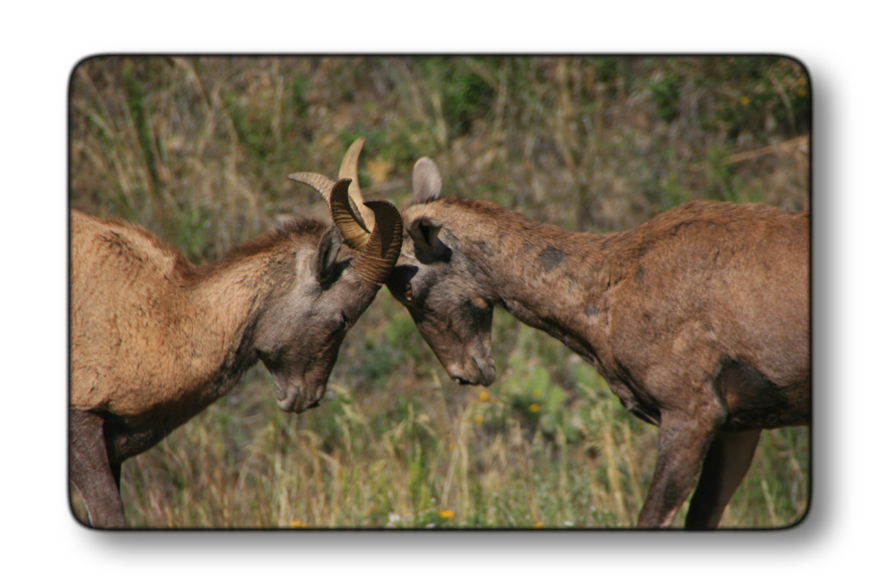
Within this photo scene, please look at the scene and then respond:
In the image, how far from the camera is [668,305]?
13.7 feet

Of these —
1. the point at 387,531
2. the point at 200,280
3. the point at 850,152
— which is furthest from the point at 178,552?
the point at 850,152

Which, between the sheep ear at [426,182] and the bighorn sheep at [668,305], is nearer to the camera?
the bighorn sheep at [668,305]

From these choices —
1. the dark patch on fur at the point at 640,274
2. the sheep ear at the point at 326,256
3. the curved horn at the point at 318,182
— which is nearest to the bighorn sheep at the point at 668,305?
the dark patch on fur at the point at 640,274

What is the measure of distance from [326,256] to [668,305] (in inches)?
63.7

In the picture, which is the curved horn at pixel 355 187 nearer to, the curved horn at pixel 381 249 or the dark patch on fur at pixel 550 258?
the curved horn at pixel 381 249

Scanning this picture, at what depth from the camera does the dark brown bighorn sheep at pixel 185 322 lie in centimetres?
419

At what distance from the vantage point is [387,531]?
415cm

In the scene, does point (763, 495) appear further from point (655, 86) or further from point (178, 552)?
point (178, 552)

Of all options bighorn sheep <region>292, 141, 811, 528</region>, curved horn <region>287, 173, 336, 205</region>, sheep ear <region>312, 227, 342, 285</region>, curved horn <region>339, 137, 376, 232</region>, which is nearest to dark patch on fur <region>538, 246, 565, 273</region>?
bighorn sheep <region>292, 141, 811, 528</region>

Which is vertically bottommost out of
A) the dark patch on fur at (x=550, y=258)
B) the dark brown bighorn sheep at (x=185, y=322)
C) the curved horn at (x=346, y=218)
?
the dark brown bighorn sheep at (x=185, y=322)

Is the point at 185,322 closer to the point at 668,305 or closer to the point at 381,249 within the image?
the point at 381,249

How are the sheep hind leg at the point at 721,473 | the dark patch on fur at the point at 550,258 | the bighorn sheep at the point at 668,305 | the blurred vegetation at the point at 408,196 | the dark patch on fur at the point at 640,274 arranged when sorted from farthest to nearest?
the blurred vegetation at the point at 408,196 < the sheep hind leg at the point at 721,473 < the dark patch on fur at the point at 550,258 < the dark patch on fur at the point at 640,274 < the bighorn sheep at the point at 668,305

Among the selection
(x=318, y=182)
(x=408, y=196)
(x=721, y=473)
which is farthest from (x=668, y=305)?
(x=408, y=196)

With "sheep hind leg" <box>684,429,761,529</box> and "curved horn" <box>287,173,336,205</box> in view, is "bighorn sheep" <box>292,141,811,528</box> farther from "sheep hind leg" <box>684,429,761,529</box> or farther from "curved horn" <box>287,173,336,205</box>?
"curved horn" <box>287,173,336,205</box>
